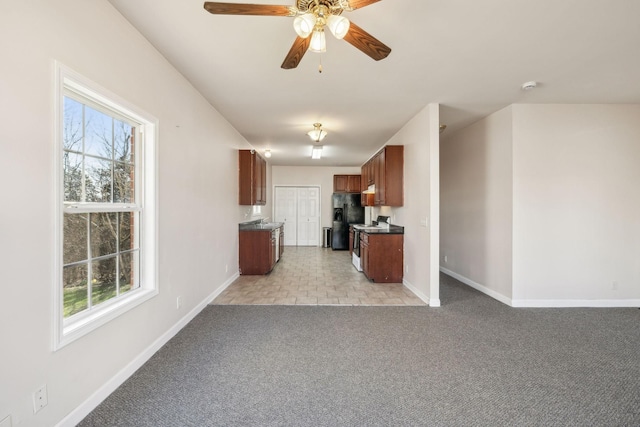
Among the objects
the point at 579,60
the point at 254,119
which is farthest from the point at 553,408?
the point at 254,119

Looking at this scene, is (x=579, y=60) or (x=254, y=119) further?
(x=254, y=119)

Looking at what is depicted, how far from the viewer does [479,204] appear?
4340mm

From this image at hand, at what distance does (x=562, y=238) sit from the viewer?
3.61 meters

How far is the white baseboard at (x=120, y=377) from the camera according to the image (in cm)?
159

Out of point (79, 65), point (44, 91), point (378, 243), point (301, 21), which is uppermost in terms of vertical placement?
point (301, 21)

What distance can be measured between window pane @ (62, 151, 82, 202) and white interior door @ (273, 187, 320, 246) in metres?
7.23

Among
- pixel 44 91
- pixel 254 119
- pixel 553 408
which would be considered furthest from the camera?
pixel 254 119

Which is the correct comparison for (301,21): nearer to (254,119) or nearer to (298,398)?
(298,398)

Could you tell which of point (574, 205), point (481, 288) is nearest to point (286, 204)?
point (481, 288)

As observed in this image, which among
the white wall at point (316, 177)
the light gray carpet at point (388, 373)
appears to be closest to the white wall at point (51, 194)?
the light gray carpet at point (388, 373)

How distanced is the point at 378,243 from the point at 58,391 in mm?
4034

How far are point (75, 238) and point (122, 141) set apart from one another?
0.87 m

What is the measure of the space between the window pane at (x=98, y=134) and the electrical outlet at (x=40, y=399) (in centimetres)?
140

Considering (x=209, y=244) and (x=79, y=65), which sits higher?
(x=79, y=65)
